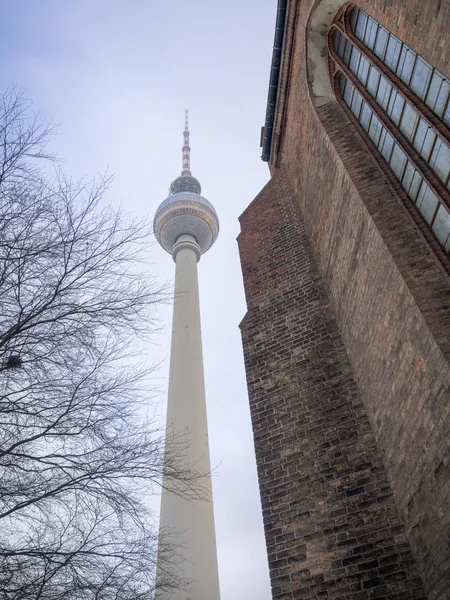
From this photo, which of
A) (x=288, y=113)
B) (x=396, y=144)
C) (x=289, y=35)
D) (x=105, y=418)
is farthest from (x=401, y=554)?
(x=289, y=35)

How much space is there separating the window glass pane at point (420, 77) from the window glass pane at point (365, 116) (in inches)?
47.7

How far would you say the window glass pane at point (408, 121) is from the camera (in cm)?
493

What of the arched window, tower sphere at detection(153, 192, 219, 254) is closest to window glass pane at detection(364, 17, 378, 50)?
the arched window

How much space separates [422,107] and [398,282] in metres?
1.81

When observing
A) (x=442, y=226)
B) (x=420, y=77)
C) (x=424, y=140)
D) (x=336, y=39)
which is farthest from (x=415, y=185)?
(x=336, y=39)

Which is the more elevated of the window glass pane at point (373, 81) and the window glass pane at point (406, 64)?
the window glass pane at point (373, 81)

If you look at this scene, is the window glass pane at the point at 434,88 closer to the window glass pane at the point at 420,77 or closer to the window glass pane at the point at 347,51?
the window glass pane at the point at 420,77

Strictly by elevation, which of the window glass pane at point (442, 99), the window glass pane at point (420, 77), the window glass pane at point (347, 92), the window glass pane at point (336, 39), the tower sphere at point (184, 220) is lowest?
the window glass pane at point (442, 99)

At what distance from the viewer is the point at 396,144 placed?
536 centimetres

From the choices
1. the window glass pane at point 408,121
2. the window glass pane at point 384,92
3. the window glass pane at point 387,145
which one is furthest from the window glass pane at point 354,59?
the window glass pane at point 408,121

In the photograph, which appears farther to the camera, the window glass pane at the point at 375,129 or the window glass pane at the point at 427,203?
the window glass pane at the point at 375,129

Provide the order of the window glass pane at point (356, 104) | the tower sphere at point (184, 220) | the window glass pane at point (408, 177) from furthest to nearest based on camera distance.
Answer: the tower sphere at point (184, 220) → the window glass pane at point (356, 104) → the window glass pane at point (408, 177)

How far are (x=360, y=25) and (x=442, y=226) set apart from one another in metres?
3.65

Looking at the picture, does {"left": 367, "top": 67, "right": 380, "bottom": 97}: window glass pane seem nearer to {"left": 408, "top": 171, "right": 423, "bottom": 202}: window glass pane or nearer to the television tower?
{"left": 408, "top": 171, "right": 423, "bottom": 202}: window glass pane
